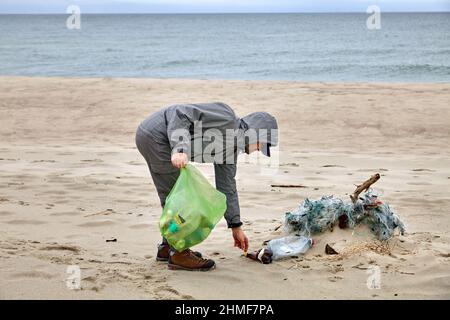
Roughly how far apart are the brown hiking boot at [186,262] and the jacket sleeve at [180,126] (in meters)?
0.72

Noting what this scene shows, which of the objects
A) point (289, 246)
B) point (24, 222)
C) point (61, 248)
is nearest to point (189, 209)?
point (289, 246)

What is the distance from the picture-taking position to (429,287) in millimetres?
3773

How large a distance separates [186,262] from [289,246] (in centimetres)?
74

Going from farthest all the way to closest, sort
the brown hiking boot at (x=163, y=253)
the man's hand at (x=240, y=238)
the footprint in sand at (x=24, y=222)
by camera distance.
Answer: the footprint in sand at (x=24, y=222) < the brown hiking boot at (x=163, y=253) < the man's hand at (x=240, y=238)

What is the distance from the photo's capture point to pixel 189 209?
3859 mm

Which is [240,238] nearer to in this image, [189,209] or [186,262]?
[186,262]

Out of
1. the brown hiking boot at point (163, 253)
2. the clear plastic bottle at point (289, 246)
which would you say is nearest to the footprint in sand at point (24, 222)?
the brown hiking boot at point (163, 253)

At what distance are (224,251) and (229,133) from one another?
1.08 meters

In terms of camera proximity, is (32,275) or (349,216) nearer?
(32,275)

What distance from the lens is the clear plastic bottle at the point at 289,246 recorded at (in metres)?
4.36

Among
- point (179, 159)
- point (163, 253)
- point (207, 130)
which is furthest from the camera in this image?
point (163, 253)

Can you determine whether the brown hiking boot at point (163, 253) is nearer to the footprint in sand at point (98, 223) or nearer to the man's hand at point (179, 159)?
the man's hand at point (179, 159)

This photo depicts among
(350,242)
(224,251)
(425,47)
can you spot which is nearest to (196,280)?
(224,251)

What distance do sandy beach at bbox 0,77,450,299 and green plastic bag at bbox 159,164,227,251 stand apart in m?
0.27
